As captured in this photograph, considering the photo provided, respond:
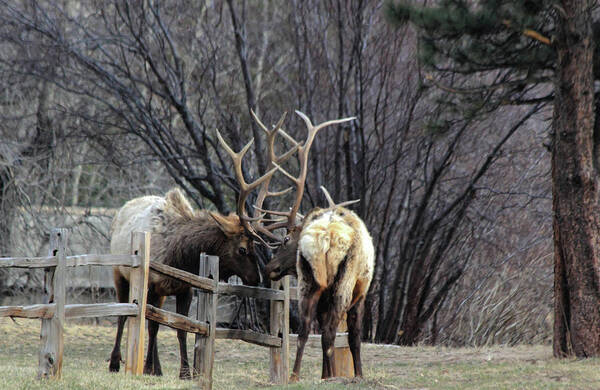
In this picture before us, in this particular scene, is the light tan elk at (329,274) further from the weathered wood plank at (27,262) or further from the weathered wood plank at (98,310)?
the weathered wood plank at (27,262)

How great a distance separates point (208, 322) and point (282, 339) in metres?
1.31

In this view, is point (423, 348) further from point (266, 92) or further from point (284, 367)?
point (266, 92)

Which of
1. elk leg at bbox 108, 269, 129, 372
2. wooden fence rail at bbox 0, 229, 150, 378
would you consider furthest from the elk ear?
wooden fence rail at bbox 0, 229, 150, 378

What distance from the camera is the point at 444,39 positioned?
426 inches

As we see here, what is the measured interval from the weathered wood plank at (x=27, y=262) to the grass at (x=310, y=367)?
0.96 meters

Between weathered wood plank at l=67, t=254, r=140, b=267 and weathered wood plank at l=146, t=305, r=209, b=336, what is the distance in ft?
1.68

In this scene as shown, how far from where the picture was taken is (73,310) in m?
7.32

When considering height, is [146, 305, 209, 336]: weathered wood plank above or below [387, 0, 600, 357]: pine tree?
below

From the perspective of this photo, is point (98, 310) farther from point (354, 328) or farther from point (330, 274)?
point (354, 328)

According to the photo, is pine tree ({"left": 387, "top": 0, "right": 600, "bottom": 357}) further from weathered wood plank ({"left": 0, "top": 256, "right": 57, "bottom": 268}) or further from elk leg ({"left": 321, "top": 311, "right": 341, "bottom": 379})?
weathered wood plank ({"left": 0, "top": 256, "right": 57, "bottom": 268})

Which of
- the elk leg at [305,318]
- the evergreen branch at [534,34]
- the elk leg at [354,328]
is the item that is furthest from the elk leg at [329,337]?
the evergreen branch at [534,34]

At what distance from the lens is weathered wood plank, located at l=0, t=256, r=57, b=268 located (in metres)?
6.86

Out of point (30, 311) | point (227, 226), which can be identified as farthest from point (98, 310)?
point (227, 226)

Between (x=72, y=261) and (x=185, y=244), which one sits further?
(x=185, y=244)
